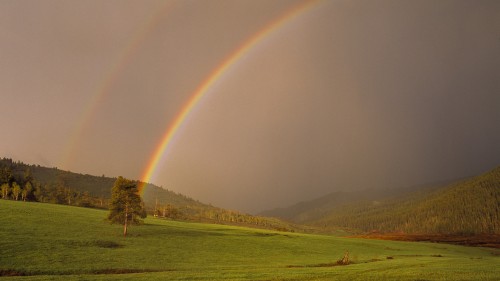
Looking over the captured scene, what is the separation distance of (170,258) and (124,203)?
28.7 metres

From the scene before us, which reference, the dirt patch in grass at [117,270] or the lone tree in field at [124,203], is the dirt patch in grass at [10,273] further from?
the lone tree in field at [124,203]

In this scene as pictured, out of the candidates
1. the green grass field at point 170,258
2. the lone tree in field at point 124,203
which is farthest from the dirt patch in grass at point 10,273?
the lone tree in field at point 124,203

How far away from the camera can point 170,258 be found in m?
60.4

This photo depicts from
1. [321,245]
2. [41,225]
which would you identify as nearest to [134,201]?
[41,225]

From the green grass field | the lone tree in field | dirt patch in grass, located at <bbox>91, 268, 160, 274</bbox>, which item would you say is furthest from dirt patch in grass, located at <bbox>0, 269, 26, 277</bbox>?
the lone tree in field

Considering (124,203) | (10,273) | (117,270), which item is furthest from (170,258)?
(124,203)

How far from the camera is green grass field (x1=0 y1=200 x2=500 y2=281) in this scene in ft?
128

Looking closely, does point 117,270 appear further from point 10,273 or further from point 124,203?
point 124,203

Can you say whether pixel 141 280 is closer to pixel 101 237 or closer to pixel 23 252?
pixel 23 252

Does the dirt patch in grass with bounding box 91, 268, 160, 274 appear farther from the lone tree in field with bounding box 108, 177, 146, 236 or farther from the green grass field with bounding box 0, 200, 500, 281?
the lone tree in field with bounding box 108, 177, 146, 236

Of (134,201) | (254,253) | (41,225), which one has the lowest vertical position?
(254,253)

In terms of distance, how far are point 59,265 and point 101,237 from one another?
81.5 ft

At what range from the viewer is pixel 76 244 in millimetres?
61406

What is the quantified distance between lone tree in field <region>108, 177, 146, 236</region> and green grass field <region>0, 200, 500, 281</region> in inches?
129
